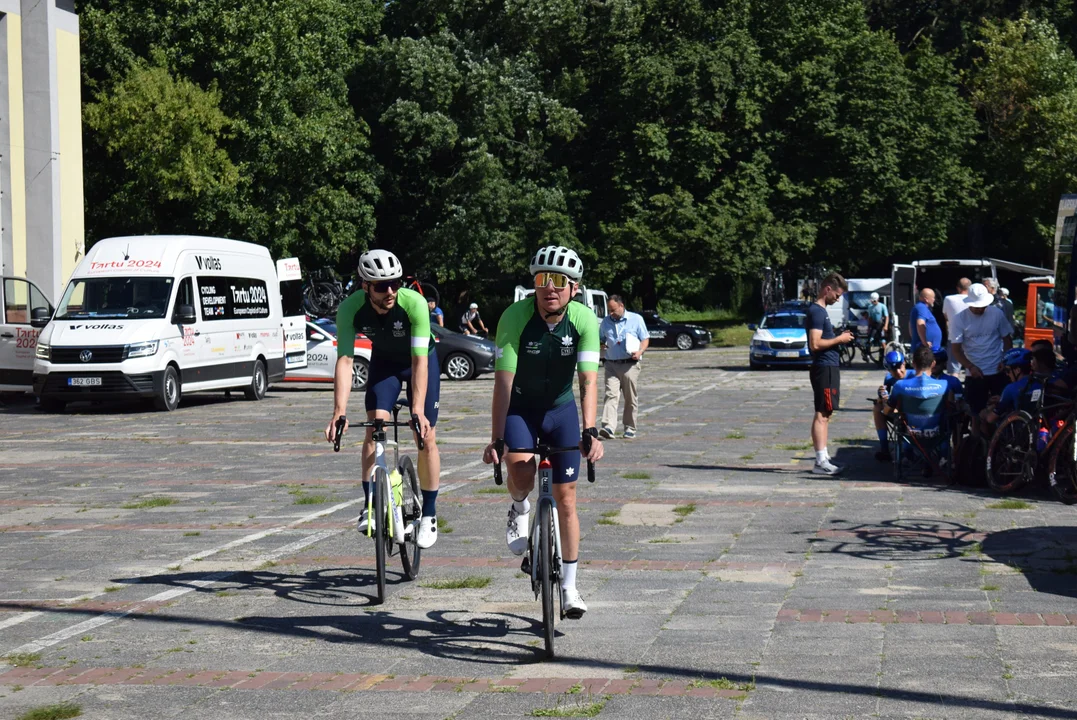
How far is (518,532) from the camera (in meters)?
7.55

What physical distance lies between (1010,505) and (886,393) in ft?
10.1

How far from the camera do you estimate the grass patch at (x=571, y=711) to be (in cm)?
581

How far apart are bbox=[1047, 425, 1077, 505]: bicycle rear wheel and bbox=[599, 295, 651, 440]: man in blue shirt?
748cm

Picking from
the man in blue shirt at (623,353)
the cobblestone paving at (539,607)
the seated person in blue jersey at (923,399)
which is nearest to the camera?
the cobblestone paving at (539,607)

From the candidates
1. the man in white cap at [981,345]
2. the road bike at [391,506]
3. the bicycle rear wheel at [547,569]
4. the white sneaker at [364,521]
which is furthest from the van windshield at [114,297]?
the bicycle rear wheel at [547,569]

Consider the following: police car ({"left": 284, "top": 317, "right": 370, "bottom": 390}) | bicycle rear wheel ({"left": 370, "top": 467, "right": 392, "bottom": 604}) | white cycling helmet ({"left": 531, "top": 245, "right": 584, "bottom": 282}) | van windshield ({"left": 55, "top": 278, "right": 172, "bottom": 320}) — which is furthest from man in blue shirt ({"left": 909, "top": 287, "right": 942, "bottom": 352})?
police car ({"left": 284, "top": 317, "right": 370, "bottom": 390})

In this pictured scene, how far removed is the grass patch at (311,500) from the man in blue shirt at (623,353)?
681cm

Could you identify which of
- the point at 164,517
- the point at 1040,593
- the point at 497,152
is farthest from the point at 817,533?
the point at 497,152

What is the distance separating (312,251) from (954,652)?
41.0 metres

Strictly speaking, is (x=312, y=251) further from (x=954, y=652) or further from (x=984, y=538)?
(x=954, y=652)

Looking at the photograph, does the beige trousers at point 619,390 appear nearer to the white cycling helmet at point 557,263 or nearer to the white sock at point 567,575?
the white sock at point 567,575

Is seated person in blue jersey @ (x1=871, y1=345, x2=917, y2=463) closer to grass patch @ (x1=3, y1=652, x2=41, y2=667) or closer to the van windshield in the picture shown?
grass patch @ (x1=3, y1=652, x2=41, y2=667)

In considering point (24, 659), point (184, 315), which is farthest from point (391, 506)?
point (184, 315)

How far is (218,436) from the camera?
62.1 ft
